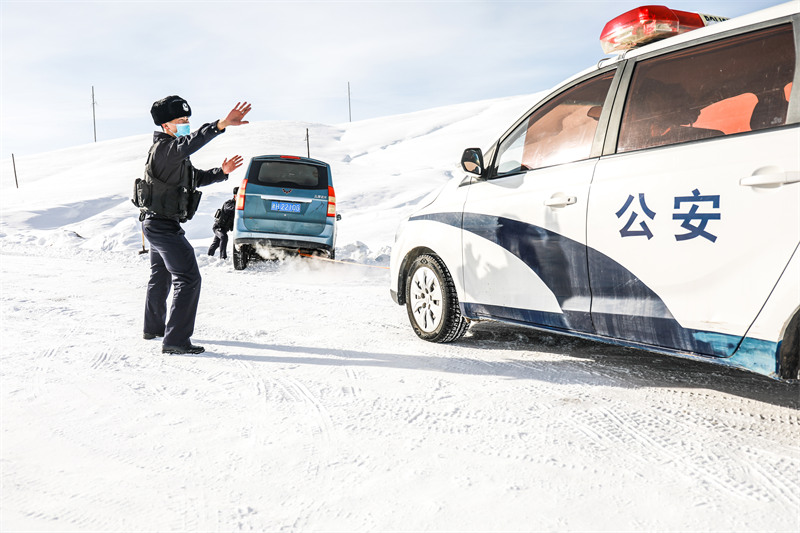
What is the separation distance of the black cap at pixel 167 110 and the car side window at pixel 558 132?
228cm

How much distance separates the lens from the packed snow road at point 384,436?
6.82 feet

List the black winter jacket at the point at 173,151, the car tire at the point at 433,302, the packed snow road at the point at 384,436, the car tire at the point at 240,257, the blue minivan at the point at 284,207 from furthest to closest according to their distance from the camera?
1. the car tire at the point at 240,257
2. the blue minivan at the point at 284,207
3. the car tire at the point at 433,302
4. the black winter jacket at the point at 173,151
5. the packed snow road at the point at 384,436

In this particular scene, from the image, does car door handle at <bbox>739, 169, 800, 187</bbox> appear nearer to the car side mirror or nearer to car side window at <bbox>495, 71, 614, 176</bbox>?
car side window at <bbox>495, 71, 614, 176</bbox>

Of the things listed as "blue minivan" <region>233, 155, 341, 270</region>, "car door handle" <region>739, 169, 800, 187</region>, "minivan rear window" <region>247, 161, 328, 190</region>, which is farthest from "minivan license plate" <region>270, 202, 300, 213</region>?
"car door handle" <region>739, 169, 800, 187</region>

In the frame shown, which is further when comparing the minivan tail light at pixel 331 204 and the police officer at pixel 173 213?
the minivan tail light at pixel 331 204

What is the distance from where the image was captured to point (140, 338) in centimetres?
476

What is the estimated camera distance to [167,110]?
14.2 ft

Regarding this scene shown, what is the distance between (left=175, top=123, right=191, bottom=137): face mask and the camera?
14.4ft

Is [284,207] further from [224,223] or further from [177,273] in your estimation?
[177,273]

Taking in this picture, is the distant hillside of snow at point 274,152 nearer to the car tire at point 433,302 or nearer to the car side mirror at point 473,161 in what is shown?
the car side mirror at point 473,161

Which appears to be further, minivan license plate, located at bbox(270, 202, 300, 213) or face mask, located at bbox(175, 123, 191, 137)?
minivan license plate, located at bbox(270, 202, 300, 213)

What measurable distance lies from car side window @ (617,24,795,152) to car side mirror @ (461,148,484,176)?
43.5 inches

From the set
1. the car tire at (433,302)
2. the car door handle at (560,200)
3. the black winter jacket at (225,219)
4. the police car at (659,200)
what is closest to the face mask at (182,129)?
the car tire at (433,302)

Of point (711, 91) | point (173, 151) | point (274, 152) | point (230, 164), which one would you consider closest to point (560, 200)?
point (711, 91)
